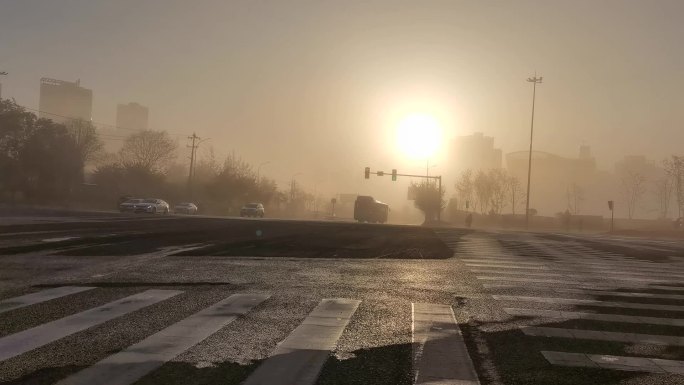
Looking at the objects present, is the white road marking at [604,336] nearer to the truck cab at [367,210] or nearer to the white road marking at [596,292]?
the white road marking at [596,292]

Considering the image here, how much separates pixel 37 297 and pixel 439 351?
19.0ft

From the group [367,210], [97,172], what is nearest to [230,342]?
[367,210]

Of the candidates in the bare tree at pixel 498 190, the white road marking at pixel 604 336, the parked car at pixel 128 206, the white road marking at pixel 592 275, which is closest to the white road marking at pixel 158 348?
the white road marking at pixel 604 336

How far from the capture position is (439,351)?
20.0 feet

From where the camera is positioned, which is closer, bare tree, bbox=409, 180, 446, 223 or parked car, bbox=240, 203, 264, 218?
parked car, bbox=240, 203, 264, 218

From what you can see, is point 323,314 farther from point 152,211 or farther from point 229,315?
point 152,211

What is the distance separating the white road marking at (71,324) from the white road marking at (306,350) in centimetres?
226

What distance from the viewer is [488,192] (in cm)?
12175

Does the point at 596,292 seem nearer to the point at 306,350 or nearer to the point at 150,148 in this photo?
the point at 306,350

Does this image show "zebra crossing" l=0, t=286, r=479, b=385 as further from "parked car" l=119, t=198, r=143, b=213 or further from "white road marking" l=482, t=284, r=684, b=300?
"parked car" l=119, t=198, r=143, b=213

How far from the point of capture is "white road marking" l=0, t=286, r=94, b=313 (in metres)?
7.97

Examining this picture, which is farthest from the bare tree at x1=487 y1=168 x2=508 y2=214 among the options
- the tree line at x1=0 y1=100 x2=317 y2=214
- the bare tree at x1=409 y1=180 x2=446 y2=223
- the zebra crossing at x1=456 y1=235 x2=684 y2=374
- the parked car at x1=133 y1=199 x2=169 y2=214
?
the zebra crossing at x1=456 y1=235 x2=684 y2=374

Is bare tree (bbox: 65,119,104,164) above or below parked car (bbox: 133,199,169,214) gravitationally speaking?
above

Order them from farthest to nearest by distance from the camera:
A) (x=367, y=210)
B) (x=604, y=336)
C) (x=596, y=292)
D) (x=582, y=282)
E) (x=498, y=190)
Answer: (x=498, y=190) < (x=367, y=210) < (x=582, y=282) < (x=596, y=292) < (x=604, y=336)
